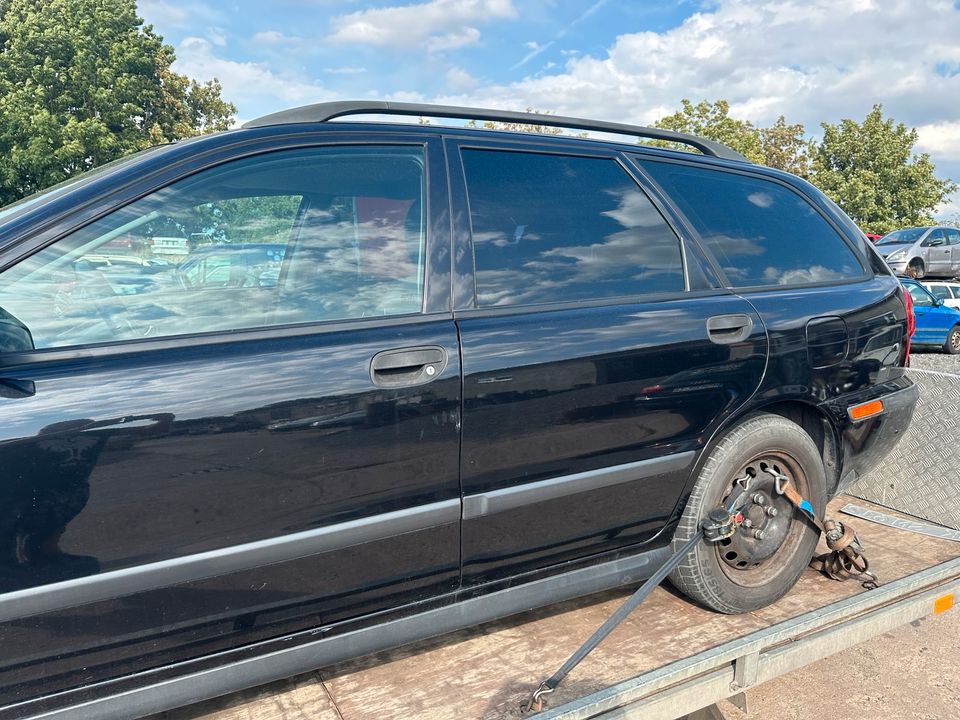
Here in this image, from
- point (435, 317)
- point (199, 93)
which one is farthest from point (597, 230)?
point (199, 93)

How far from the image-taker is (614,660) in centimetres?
213

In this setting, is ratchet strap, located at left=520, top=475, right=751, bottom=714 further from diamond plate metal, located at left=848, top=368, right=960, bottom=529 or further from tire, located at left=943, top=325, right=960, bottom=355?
tire, located at left=943, top=325, right=960, bottom=355

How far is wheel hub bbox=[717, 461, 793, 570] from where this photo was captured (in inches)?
100

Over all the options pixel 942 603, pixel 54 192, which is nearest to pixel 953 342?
pixel 942 603

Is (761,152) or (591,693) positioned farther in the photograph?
(761,152)

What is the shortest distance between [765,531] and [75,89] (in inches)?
1235

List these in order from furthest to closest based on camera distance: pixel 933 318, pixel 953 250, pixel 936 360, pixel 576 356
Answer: pixel 953 250 < pixel 933 318 < pixel 936 360 < pixel 576 356

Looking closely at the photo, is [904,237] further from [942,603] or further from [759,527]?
[759,527]

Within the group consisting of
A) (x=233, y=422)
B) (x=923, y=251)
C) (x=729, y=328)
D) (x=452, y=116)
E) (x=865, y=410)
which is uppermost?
(x=452, y=116)

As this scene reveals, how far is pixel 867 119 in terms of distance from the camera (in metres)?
32.0

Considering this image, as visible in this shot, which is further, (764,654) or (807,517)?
(807,517)

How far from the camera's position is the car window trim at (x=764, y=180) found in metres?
2.58

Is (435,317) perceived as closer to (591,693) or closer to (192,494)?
(192,494)

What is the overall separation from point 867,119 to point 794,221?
3458cm
